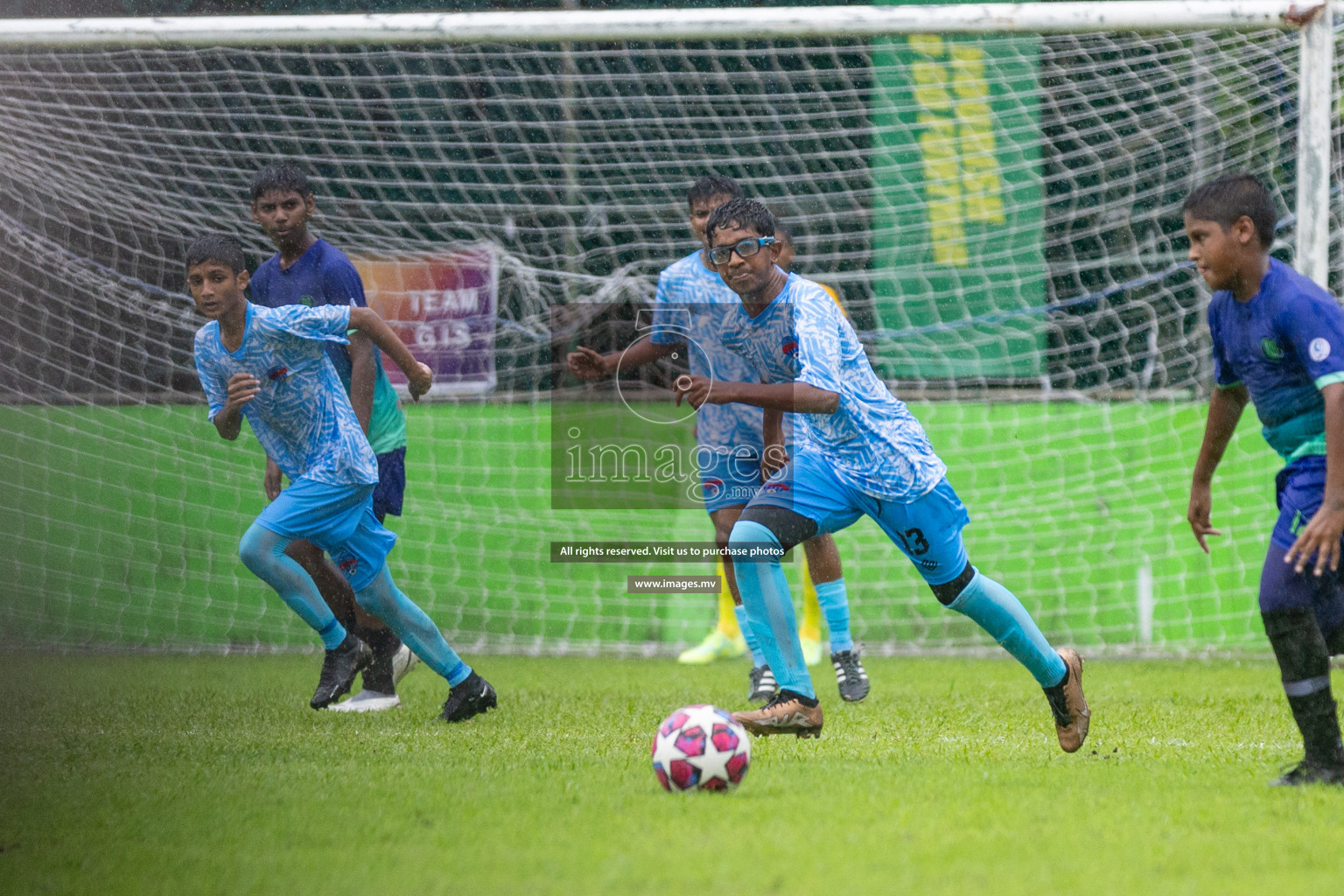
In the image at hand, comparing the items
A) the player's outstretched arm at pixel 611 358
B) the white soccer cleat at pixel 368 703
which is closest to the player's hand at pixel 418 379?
the player's outstretched arm at pixel 611 358

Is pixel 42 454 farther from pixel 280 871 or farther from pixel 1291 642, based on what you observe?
pixel 1291 642

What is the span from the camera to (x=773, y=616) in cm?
467

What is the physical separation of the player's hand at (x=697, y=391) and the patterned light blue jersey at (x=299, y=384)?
1653 millimetres

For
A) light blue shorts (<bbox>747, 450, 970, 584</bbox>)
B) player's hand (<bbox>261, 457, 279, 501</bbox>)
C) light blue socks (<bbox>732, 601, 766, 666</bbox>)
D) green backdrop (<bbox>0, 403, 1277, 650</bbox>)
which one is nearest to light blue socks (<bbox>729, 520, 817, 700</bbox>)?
light blue shorts (<bbox>747, 450, 970, 584</bbox>)

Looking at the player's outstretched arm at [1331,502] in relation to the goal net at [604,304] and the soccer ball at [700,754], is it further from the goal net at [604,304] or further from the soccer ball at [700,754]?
the goal net at [604,304]

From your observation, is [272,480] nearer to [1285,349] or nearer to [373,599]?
[373,599]

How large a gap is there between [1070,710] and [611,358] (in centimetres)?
209

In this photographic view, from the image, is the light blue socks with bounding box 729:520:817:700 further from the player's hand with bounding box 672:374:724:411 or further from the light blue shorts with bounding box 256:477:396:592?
the light blue shorts with bounding box 256:477:396:592

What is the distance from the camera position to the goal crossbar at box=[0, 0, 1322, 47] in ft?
21.5

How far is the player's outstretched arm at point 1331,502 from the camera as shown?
142 inches

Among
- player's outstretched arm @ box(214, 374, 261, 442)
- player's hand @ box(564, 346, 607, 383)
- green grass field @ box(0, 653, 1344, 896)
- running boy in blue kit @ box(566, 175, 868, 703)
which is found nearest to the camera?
green grass field @ box(0, 653, 1344, 896)

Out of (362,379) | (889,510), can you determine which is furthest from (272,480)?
(889,510)

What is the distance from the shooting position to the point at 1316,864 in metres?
2.96

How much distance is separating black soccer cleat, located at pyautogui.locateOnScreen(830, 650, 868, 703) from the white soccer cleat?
188 cm
